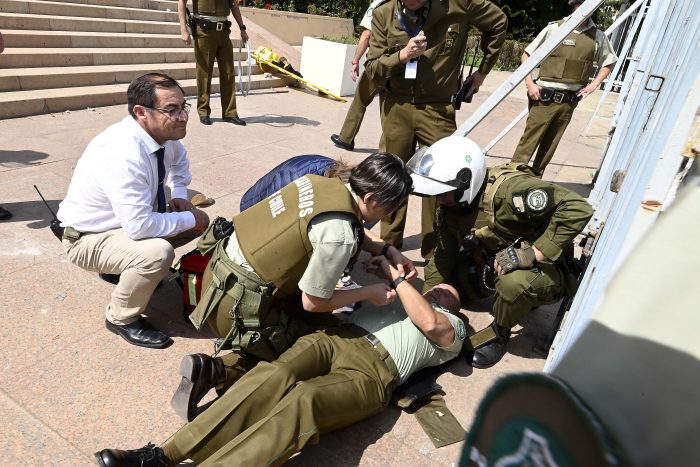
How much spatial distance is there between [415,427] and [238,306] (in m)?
0.97

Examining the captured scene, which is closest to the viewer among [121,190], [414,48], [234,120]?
[121,190]

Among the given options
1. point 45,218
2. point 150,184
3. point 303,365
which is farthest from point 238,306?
point 45,218

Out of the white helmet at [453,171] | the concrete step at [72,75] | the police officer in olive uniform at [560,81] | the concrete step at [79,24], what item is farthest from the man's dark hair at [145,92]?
the concrete step at [79,24]

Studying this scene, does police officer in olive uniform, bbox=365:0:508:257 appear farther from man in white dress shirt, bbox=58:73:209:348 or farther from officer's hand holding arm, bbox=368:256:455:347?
man in white dress shirt, bbox=58:73:209:348

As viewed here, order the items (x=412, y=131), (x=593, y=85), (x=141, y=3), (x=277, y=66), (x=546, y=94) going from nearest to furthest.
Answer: (x=412, y=131), (x=546, y=94), (x=593, y=85), (x=277, y=66), (x=141, y=3)

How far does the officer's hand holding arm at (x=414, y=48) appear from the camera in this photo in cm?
333

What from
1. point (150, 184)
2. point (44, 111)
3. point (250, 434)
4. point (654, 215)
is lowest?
point (44, 111)

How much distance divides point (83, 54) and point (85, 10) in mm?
1526

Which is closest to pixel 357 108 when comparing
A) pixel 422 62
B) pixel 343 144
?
pixel 343 144

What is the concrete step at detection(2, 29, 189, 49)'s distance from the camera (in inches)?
283

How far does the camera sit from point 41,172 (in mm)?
4480

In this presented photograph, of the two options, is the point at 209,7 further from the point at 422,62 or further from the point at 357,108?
the point at 422,62

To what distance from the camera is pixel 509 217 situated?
281 centimetres

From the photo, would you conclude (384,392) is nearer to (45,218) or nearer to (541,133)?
(45,218)
